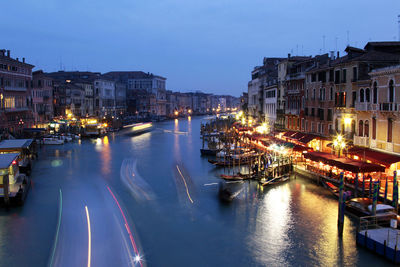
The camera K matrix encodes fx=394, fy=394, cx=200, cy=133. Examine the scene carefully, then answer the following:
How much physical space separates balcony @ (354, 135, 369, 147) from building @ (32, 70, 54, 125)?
31474 mm

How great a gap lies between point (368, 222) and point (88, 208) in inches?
385

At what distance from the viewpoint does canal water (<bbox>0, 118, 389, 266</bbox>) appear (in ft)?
35.2

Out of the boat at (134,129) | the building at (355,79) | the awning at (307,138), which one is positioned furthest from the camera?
the boat at (134,129)

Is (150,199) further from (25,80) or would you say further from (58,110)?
(58,110)

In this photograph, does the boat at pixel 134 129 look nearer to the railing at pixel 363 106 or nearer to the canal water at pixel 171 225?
the canal water at pixel 171 225

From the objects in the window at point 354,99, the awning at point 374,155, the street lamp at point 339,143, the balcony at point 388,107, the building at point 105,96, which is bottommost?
the awning at point 374,155

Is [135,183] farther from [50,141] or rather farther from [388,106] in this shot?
[50,141]

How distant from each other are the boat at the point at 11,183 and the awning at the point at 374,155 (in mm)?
13873

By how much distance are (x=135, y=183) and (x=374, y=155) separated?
427 inches

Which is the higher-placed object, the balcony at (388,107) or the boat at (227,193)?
the balcony at (388,107)

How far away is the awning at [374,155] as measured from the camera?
48.8 feet

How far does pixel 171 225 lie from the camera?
516 inches

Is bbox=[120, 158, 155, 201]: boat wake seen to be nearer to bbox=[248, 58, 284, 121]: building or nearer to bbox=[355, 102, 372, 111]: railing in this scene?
bbox=[355, 102, 372, 111]: railing

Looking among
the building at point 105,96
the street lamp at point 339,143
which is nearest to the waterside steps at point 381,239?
the street lamp at point 339,143
